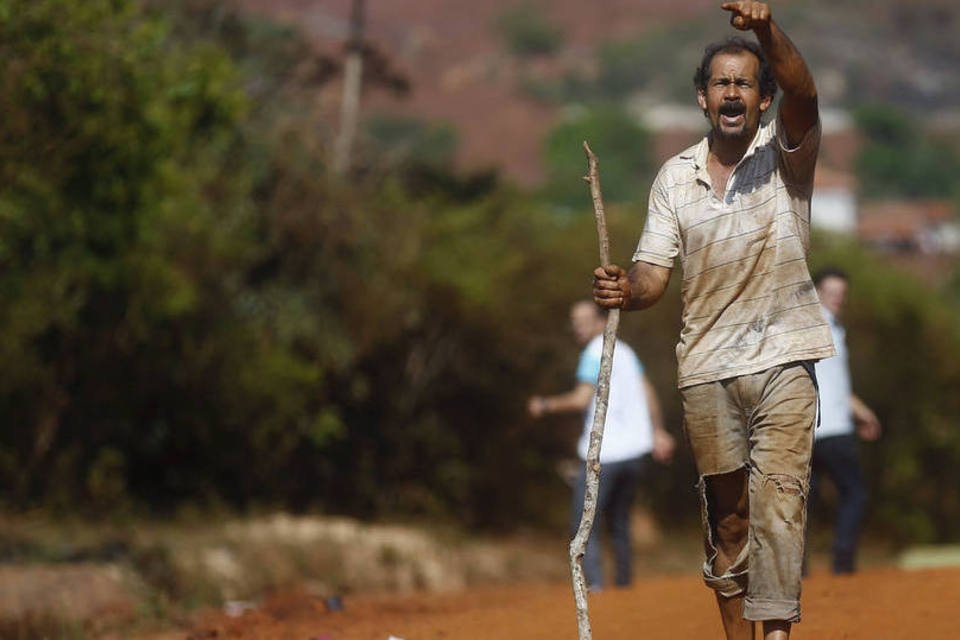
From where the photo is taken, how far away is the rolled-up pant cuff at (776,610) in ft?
21.0

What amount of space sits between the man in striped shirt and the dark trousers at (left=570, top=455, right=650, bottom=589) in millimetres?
4171

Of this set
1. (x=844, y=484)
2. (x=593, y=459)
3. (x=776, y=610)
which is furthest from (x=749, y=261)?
(x=844, y=484)

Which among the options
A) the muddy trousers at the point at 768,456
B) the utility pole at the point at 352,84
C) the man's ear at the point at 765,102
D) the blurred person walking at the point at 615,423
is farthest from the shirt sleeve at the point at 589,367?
the utility pole at the point at 352,84

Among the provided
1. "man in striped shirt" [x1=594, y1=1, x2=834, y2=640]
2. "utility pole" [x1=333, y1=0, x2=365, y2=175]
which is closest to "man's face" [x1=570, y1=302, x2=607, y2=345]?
"man in striped shirt" [x1=594, y1=1, x2=834, y2=640]

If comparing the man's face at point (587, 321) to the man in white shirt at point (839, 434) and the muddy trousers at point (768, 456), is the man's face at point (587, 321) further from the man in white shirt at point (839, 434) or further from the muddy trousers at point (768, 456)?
the muddy trousers at point (768, 456)

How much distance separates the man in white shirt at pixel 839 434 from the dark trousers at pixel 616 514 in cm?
111

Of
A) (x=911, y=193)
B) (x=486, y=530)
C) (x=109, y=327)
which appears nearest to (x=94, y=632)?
(x=109, y=327)

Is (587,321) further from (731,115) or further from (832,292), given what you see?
(731,115)

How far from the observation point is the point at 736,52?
6449 millimetres

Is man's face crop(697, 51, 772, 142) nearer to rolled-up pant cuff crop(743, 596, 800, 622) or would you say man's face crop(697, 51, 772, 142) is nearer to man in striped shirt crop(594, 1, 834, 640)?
man in striped shirt crop(594, 1, 834, 640)

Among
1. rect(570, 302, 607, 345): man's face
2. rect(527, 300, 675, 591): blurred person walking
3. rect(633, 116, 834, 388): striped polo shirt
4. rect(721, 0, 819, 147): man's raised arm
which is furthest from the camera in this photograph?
rect(570, 302, 607, 345): man's face

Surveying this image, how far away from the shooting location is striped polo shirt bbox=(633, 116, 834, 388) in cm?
650

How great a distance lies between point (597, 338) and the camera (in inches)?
440

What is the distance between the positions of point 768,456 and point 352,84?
23.6m
